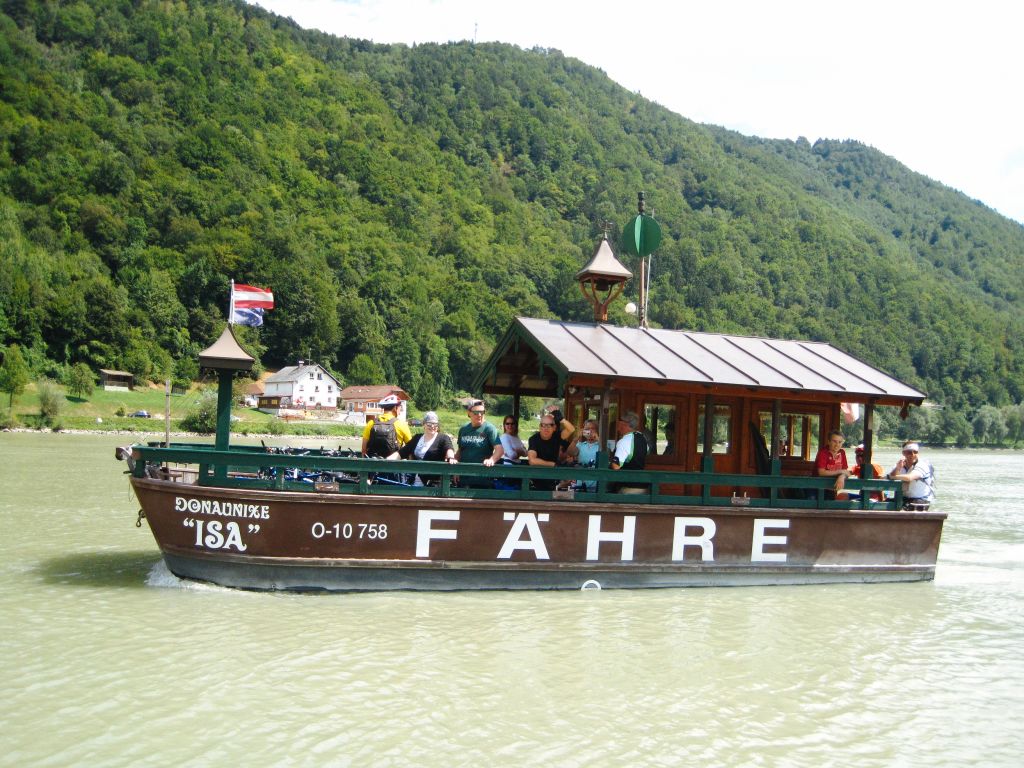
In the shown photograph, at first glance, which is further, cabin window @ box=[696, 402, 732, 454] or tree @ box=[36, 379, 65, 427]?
tree @ box=[36, 379, 65, 427]

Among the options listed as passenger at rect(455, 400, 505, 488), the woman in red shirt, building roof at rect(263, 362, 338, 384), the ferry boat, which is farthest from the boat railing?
building roof at rect(263, 362, 338, 384)

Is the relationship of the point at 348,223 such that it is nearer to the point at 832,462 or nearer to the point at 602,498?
the point at 832,462

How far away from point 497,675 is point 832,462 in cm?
695

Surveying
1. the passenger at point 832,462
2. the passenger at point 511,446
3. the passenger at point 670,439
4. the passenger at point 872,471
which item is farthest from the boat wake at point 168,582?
the passenger at point 872,471

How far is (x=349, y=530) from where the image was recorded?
10.2 m

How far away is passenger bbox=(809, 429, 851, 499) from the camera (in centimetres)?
1246

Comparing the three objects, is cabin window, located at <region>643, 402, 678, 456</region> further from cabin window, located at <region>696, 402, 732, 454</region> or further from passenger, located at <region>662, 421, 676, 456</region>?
cabin window, located at <region>696, 402, 732, 454</region>

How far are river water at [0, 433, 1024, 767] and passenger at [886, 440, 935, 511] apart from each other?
1.34 metres

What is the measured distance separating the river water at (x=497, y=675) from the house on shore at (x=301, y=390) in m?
78.1

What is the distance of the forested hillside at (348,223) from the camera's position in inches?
4254

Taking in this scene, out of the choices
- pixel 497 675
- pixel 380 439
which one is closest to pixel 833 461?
pixel 380 439

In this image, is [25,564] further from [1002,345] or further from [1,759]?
[1002,345]

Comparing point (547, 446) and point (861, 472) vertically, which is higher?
point (547, 446)

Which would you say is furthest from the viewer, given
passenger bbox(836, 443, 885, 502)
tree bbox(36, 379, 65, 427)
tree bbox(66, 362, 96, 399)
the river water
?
tree bbox(66, 362, 96, 399)
